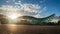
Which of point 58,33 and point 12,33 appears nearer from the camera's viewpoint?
point 12,33

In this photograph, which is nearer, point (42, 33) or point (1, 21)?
point (42, 33)

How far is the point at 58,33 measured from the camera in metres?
9.72

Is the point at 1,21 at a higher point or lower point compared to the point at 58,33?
higher

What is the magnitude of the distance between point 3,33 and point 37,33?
2.20 metres

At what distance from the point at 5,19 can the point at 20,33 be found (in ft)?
7.08

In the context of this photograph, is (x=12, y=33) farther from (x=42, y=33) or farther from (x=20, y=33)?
(x=42, y=33)

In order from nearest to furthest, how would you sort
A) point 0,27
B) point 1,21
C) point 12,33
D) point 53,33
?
point 12,33
point 53,33
point 1,21
point 0,27

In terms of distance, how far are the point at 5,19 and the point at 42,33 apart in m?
3.11

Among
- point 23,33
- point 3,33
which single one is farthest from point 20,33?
point 3,33

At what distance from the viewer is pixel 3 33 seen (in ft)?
29.5

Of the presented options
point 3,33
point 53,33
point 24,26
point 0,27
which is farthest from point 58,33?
point 0,27

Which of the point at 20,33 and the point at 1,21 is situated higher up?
the point at 1,21

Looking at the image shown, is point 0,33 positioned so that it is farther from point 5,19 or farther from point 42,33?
point 42,33

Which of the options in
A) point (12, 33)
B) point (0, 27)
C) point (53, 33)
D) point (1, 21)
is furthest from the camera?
point (0, 27)
